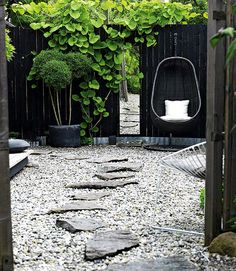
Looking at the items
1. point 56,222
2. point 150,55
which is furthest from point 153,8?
point 56,222

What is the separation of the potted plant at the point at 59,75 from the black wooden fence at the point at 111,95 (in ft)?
0.71

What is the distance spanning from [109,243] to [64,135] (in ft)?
14.8

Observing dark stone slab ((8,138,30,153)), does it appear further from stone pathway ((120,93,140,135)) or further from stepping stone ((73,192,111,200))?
stone pathway ((120,93,140,135))

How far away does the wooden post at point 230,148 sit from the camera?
2367mm

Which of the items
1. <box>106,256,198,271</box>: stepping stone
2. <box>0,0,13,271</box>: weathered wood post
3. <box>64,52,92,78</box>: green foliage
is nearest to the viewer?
<box>0,0,13,271</box>: weathered wood post

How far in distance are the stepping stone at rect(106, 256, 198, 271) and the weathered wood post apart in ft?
1.47

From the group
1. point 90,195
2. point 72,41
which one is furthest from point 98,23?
point 90,195

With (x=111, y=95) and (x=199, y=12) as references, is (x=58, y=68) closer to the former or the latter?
(x=111, y=95)

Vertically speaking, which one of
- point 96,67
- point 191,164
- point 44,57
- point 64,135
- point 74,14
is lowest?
point 64,135

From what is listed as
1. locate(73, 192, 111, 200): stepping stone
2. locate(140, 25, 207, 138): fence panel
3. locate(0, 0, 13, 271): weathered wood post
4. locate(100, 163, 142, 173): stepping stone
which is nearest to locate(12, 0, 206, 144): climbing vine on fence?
locate(140, 25, 207, 138): fence panel

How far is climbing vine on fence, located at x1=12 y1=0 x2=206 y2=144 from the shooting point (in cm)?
700

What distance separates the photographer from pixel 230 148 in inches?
95.3

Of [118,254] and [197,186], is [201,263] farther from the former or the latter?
[197,186]

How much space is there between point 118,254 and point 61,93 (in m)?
5.16
